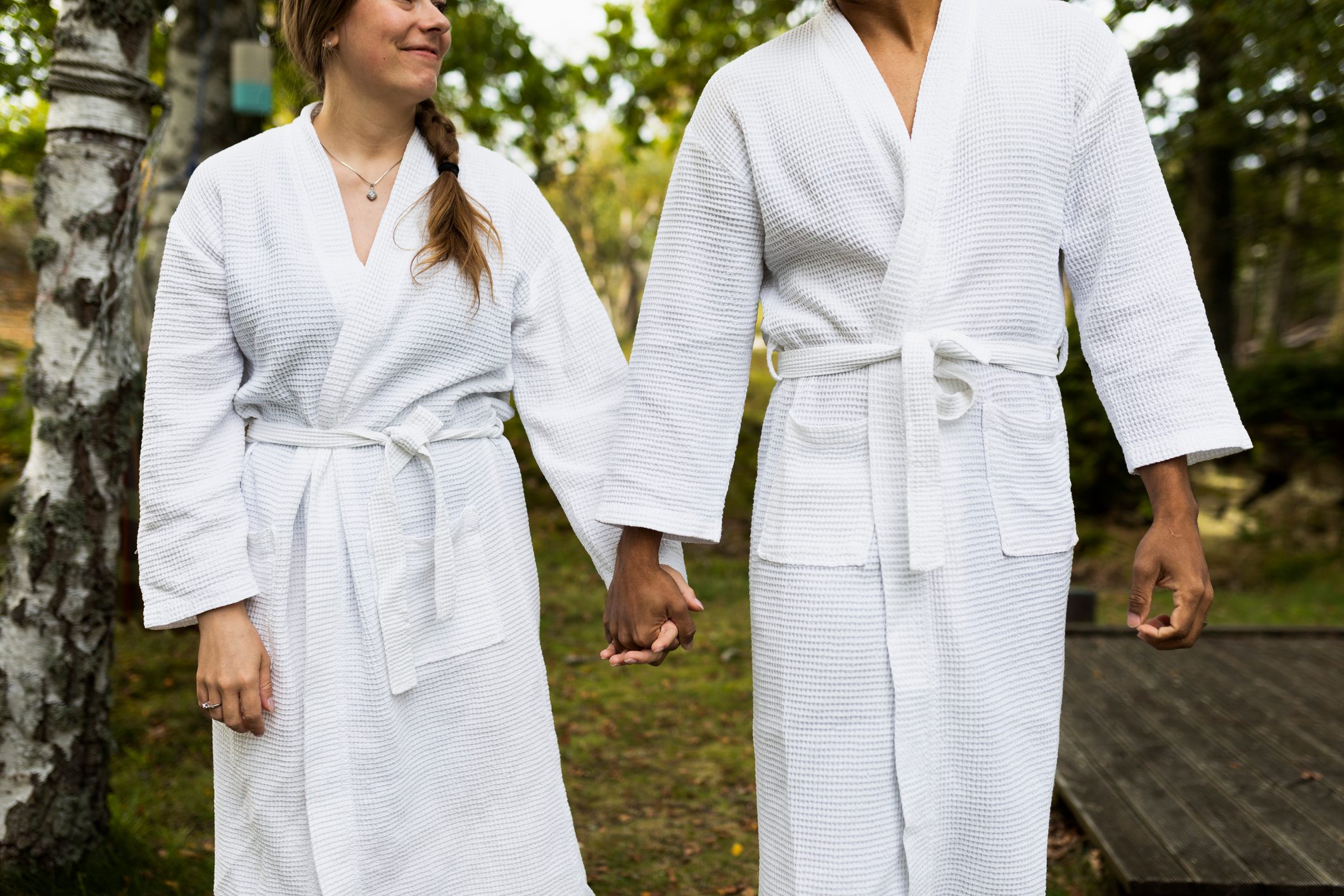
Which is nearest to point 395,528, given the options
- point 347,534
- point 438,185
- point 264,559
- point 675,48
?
point 347,534

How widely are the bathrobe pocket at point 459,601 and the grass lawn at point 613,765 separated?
1348mm

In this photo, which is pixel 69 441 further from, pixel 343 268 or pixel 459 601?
pixel 459 601

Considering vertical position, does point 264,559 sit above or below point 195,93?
below

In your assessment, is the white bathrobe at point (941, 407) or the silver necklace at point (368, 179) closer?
the white bathrobe at point (941, 407)

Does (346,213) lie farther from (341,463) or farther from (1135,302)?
(1135,302)

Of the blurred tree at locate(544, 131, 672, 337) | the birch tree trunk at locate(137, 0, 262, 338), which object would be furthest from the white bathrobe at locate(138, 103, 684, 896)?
the blurred tree at locate(544, 131, 672, 337)

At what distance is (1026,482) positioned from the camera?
1713 millimetres

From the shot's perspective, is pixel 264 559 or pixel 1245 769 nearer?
pixel 264 559

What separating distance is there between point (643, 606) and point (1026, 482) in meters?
0.59

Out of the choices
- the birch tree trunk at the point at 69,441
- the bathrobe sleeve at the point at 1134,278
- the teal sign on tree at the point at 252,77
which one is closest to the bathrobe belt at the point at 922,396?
the bathrobe sleeve at the point at 1134,278

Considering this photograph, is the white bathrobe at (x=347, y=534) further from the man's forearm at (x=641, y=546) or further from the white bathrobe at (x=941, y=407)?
the white bathrobe at (x=941, y=407)

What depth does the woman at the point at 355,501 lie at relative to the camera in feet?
6.08

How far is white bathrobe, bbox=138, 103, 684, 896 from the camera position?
6.09 feet

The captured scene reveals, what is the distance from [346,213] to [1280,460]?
7.16m
